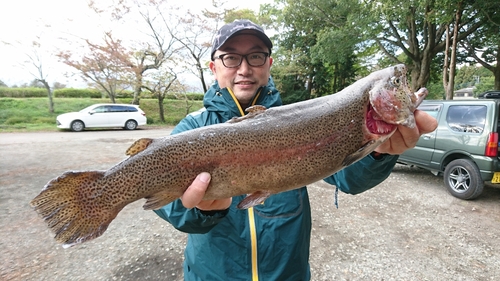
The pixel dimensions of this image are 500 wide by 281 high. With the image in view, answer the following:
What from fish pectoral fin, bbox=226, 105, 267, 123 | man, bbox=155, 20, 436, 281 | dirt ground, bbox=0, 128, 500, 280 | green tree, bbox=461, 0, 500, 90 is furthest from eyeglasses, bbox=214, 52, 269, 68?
green tree, bbox=461, 0, 500, 90

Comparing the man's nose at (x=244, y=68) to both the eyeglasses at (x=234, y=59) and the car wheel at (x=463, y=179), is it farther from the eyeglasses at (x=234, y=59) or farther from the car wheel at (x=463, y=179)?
the car wheel at (x=463, y=179)

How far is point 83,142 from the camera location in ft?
45.2

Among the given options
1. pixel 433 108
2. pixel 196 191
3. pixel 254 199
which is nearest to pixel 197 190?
pixel 196 191

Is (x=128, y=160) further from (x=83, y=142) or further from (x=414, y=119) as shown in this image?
(x=83, y=142)

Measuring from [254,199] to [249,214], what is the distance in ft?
1.42

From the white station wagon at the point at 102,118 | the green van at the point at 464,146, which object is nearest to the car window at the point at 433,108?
the green van at the point at 464,146

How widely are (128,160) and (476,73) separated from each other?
62.4 meters

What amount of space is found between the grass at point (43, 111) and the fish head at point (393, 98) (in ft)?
75.1

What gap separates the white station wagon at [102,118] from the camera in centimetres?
1883

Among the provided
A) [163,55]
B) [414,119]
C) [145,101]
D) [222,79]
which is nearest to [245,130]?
[222,79]

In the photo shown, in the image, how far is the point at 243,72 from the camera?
2406 millimetres

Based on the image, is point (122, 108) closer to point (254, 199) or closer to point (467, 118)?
point (467, 118)

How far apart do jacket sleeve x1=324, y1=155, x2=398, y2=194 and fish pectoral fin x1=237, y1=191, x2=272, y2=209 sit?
0.85 meters

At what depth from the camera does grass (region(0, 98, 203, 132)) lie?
67.9ft
